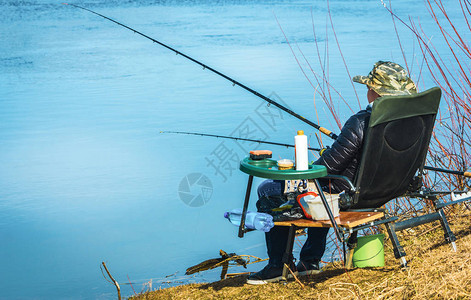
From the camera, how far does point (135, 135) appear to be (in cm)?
827

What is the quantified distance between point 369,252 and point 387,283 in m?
0.42

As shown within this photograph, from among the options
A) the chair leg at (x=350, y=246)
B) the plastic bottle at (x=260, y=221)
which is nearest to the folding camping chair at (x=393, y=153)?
the chair leg at (x=350, y=246)

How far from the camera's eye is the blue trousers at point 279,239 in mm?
3434

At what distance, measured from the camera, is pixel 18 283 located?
16.4 feet

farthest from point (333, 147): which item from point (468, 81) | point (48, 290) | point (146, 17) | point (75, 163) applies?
point (146, 17)

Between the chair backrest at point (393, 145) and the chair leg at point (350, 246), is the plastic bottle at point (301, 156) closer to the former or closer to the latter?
the chair backrest at point (393, 145)

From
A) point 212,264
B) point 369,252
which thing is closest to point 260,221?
point 369,252

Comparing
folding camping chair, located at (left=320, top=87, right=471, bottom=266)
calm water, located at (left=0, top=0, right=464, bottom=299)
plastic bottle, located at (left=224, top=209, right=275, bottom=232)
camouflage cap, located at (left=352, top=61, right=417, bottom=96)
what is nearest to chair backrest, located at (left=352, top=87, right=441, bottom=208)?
folding camping chair, located at (left=320, top=87, right=471, bottom=266)


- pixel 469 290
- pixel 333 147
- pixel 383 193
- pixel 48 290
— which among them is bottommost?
pixel 48 290

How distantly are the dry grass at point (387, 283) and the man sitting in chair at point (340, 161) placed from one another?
0.09 meters

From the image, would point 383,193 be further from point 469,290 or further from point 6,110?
point 6,110

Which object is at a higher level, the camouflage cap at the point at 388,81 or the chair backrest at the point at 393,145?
the camouflage cap at the point at 388,81

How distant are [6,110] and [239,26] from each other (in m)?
7.71

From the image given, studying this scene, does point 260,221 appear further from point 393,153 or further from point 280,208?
point 393,153
